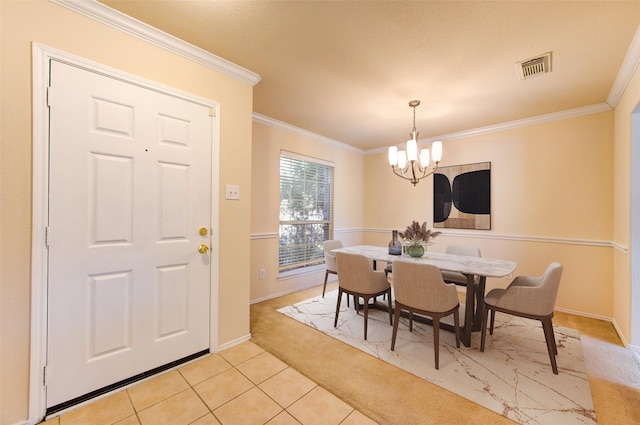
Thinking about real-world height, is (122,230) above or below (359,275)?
above

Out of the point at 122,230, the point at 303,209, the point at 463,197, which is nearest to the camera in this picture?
the point at 122,230

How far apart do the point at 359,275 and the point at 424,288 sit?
0.65m

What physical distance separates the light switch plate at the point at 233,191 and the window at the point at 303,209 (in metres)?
1.48

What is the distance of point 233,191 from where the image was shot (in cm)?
230

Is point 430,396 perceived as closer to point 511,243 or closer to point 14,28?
point 511,243

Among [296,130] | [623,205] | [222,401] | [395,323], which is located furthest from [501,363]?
[296,130]

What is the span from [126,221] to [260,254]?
188cm

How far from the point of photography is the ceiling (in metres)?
1.61

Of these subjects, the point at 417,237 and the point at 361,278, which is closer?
the point at 361,278

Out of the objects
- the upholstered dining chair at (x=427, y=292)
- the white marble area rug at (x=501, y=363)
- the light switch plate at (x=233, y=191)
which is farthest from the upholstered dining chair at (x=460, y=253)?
the light switch plate at (x=233, y=191)

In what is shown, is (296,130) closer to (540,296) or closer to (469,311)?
(469,311)

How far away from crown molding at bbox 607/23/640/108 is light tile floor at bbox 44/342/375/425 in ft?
10.5

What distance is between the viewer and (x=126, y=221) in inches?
69.6

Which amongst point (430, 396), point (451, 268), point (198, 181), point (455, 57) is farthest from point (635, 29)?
point (198, 181)
